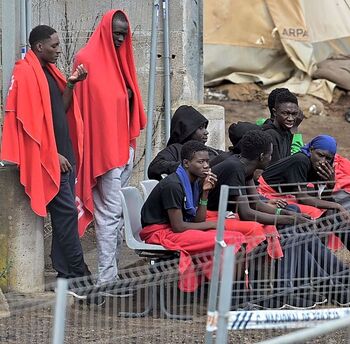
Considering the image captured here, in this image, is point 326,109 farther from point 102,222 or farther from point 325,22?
point 102,222

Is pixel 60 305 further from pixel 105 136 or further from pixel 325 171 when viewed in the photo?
pixel 325 171

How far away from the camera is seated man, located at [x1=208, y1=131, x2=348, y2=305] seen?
6.38 meters

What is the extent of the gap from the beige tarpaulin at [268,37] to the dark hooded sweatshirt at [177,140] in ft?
20.2

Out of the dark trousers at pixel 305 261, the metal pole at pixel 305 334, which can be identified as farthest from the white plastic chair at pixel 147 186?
the metal pole at pixel 305 334

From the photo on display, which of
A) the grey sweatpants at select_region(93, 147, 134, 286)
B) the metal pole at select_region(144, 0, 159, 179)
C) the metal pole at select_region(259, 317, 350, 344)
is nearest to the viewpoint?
the metal pole at select_region(259, 317, 350, 344)

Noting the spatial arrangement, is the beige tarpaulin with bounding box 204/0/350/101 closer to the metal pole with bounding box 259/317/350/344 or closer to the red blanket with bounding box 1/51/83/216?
the red blanket with bounding box 1/51/83/216

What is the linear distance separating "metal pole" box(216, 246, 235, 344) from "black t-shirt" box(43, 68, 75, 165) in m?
3.34

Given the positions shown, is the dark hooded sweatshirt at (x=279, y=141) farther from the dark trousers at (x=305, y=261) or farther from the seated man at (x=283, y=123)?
the dark trousers at (x=305, y=261)

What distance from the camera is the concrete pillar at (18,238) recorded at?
7035 millimetres

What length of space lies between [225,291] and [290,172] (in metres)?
3.79

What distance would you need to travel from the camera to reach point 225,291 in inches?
153

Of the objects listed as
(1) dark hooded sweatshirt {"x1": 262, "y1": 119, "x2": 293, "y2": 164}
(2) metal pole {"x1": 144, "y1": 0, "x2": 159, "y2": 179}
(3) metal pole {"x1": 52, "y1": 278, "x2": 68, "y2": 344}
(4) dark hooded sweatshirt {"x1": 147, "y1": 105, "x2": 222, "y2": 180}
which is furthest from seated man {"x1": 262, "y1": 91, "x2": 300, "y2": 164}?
(3) metal pole {"x1": 52, "y1": 278, "x2": 68, "y2": 344}

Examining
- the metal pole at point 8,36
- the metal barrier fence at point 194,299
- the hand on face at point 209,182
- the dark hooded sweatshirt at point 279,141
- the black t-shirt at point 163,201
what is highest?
the metal pole at point 8,36

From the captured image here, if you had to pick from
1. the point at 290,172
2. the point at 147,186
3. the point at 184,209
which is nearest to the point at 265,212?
the point at 184,209
